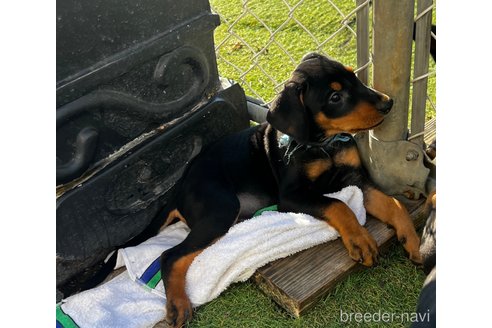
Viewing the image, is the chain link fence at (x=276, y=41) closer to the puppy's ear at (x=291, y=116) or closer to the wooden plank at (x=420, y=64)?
the wooden plank at (x=420, y=64)

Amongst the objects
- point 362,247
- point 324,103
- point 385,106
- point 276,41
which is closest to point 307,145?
point 324,103

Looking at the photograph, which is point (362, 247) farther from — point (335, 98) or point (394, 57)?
point (394, 57)

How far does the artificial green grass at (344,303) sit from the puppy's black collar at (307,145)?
625mm

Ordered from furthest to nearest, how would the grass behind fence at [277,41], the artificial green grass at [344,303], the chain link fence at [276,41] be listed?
the grass behind fence at [277,41] < the chain link fence at [276,41] < the artificial green grass at [344,303]

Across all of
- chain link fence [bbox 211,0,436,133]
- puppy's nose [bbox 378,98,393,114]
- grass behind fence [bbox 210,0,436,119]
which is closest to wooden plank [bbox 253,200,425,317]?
puppy's nose [bbox 378,98,393,114]

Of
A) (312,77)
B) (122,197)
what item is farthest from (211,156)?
(312,77)

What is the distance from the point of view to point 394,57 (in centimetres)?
241

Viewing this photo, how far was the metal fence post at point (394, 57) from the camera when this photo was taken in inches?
90.7

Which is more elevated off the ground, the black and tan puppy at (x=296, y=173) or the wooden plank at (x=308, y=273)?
the black and tan puppy at (x=296, y=173)

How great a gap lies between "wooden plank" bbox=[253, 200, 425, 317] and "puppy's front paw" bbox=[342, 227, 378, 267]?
40 mm

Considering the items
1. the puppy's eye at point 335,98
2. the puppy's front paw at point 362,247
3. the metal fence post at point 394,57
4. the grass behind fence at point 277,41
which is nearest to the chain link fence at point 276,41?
the grass behind fence at point 277,41

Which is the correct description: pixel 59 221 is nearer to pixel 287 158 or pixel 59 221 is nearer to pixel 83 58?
pixel 83 58

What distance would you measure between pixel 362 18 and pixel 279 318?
1.42 m

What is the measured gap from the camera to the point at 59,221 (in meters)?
2.72
